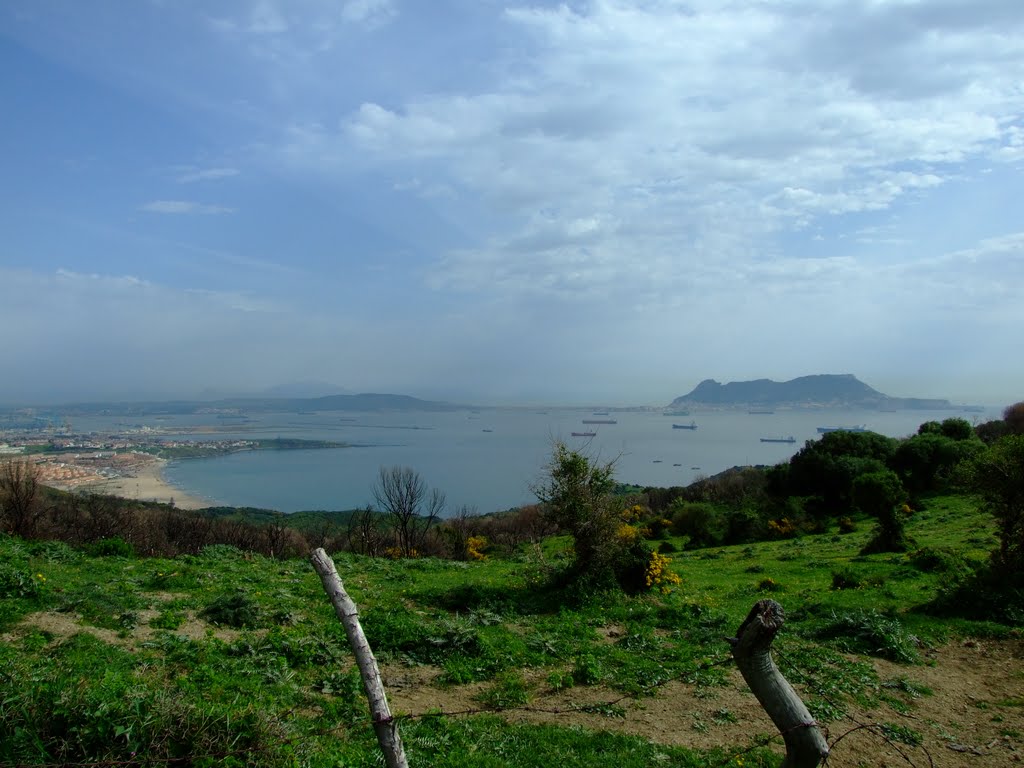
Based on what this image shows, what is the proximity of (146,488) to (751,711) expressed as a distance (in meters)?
82.4

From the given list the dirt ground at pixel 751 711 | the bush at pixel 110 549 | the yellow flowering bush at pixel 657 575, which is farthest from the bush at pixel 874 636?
the bush at pixel 110 549

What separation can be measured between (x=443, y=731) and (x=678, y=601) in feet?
26.7

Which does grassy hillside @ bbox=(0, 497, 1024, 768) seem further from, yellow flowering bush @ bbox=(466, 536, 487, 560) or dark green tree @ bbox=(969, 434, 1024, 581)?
yellow flowering bush @ bbox=(466, 536, 487, 560)

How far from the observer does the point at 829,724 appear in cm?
677

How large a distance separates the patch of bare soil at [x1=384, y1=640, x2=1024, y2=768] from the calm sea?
674cm

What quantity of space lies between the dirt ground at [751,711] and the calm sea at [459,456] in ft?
22.0

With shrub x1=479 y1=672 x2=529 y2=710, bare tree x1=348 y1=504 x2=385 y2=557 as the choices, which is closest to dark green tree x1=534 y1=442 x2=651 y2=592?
shrub x1=479 y1=672 x2=529 y2=710

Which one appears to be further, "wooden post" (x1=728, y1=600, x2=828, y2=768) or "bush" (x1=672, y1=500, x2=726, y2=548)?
"bush" (x1=672, y1=500, x2=726, y2=548)

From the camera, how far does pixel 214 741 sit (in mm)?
4188

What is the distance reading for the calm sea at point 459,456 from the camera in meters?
79.2

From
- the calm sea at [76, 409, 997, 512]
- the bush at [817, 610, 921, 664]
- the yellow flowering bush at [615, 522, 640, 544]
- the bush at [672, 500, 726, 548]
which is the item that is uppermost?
the yellow flowering bush at [615, 522, 640, 544]

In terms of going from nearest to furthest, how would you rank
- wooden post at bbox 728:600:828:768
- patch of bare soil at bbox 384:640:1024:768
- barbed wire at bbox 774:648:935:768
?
wooden post at bbox 728:600:828:768 < barbed wire at bbox 774:648:935:768 < patch of bare soil at bbox 384:640:1024:768

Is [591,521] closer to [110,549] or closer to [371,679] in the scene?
[371,679]

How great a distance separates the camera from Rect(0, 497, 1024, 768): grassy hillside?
4.37 meters
